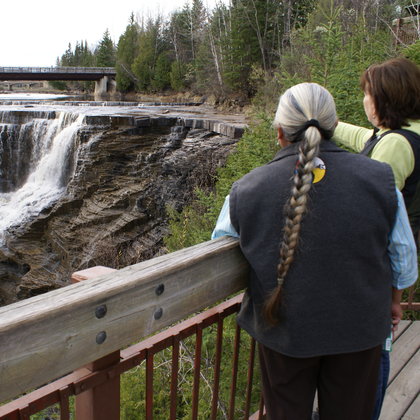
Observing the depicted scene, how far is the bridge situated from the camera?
4431 cm

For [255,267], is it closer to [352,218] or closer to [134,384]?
[352,218]

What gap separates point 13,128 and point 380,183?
798 inches

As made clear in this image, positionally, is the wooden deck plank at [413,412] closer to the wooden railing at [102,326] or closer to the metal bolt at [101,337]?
the wooden railing at [102,326]

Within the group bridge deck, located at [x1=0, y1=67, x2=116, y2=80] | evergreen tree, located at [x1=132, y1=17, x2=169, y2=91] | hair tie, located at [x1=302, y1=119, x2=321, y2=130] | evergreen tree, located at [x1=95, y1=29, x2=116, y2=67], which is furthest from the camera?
evergreen tree, located at [x1=95, y1=29, x2=116, y2=67]

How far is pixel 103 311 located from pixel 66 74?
50.3m

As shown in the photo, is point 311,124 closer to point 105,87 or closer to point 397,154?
point 397,154

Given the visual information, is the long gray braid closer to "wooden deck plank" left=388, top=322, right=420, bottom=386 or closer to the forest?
"wooden deck plank" left=388, top=322, right=420, bottom=386

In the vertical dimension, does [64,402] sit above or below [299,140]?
below

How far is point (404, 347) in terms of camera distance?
121 inches

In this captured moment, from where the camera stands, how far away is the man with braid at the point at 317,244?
4.51 ft

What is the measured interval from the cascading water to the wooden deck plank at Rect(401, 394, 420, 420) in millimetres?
16501

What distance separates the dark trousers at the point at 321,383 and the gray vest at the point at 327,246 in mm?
91

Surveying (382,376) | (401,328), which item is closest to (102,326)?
(382,376)

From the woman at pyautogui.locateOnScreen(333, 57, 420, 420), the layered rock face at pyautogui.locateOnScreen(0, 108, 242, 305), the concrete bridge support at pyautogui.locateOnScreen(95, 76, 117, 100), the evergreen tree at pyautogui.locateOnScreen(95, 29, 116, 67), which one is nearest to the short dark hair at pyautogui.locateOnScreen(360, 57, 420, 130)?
the woman at pyautogui.locateOnScreen(333, 57, 420, 420)
